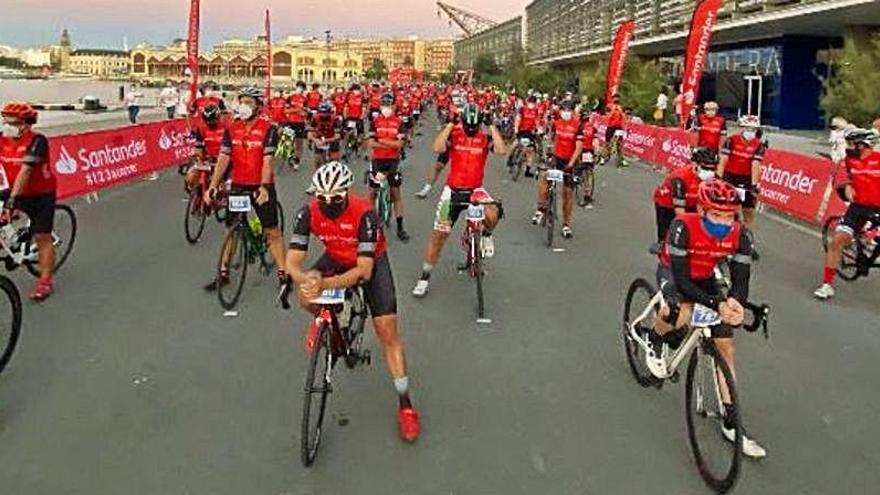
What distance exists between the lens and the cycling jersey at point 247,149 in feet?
24.3

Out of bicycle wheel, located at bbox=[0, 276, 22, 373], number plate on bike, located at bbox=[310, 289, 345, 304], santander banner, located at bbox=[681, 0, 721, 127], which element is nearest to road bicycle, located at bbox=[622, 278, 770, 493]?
number plate on bike, located at bbox=[310, 289, 345, 304]

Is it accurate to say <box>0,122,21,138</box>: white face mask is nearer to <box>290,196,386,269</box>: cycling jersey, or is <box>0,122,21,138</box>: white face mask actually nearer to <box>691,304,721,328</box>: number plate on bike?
<box>290,196,386,269</box>: cycling jersey

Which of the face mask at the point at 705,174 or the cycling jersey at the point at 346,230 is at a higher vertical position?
the face mask at the point at 705,174

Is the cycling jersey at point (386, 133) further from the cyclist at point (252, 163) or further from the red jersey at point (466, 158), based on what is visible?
the cyclist at point (252, 163)

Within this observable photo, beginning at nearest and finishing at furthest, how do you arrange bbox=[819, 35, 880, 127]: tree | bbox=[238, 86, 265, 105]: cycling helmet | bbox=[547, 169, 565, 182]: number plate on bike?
bbox=[238, 86, 265, 105]: cycling helmet, bbox=[547, 169, 565, 182]: number plate on bike, bbox=[819, 35, 880, 127]: tree

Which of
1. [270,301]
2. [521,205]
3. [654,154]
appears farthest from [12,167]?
[654,154]

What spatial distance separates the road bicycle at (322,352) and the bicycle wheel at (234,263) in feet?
7.95

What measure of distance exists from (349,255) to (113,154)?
1108 cm

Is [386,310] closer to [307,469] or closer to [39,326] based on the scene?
[307,469]

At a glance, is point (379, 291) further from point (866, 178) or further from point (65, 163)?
point (65, 163)

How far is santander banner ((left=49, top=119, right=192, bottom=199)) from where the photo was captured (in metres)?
11.8

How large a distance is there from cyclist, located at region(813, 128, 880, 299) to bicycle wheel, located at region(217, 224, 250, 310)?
5.87 m

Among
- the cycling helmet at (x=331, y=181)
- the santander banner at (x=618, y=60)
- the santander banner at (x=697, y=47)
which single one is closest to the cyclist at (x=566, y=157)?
the cycling helmet at (x=331, y=181)

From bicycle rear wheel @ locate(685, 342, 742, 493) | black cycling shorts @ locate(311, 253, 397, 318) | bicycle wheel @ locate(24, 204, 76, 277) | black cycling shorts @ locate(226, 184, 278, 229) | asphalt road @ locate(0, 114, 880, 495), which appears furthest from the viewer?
Answer: bicycle wheel @ locate(24, 204, 76, 277)
